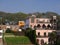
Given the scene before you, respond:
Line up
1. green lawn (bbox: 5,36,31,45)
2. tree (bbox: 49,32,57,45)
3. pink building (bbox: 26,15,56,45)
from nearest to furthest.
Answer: green lawn (bbox: 5,36,31,45) → tree (bbox: 49,32,57,45) → pink building (bbox: 26,15,56,45)

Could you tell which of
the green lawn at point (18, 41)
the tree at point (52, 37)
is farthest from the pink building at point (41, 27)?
the green lawn at point (18, 41)

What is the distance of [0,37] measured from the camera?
3441 centimetres

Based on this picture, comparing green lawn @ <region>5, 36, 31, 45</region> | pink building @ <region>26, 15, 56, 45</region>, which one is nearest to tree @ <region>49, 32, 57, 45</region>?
pink building @ <region>26, 15, 56, 45</region>

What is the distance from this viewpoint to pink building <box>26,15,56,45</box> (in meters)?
40.1

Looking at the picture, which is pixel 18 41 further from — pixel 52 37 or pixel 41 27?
pixel 41 27

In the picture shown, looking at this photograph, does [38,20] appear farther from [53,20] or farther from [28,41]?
[28,41]

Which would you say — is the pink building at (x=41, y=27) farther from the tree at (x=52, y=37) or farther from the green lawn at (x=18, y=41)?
the green lawn at (x=18, y=41)

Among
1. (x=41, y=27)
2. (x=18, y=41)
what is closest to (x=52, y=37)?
(x=18, y=41)

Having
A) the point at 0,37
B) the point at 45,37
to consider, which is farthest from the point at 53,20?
the point at 0,37

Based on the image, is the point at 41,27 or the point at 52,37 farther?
the point at 41,27

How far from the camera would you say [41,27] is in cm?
4612

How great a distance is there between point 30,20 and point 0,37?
14671 mm

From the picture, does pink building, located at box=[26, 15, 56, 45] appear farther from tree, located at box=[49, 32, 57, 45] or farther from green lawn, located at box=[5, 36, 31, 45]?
green lawn, located at box=[5, 36, 31, 45]

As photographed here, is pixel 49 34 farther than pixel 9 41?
Yes
